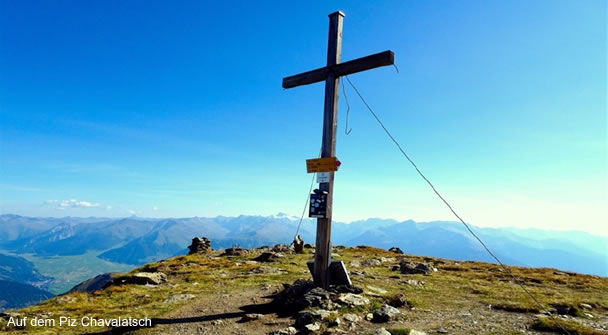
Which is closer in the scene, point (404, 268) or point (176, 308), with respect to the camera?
point (176, 308)

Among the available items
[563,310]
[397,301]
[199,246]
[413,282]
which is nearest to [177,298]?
[397,301]

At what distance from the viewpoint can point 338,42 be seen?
42.4 ft

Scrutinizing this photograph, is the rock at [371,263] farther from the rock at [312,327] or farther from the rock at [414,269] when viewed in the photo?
the rock at [312,327]

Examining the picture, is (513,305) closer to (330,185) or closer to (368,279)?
(368,279)

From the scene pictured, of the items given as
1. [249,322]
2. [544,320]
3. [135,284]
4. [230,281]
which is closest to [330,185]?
[249,322]

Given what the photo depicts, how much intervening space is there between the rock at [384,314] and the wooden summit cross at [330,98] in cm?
240

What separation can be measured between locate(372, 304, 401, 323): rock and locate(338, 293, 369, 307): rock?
0.86 meters

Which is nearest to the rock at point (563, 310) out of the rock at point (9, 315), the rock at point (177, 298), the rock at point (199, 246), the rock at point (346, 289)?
the rock at point (346, 289)

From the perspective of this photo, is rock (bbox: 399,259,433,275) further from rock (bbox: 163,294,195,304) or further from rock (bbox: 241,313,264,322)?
rock (bbox: 163,294,195,304)

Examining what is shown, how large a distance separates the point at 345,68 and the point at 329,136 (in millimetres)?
2857

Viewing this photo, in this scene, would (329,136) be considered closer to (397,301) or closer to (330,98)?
(330,98)

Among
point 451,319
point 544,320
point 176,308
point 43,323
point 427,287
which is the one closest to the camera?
point 544,320

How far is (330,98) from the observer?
1261 cm

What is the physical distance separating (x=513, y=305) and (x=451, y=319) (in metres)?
3.74
